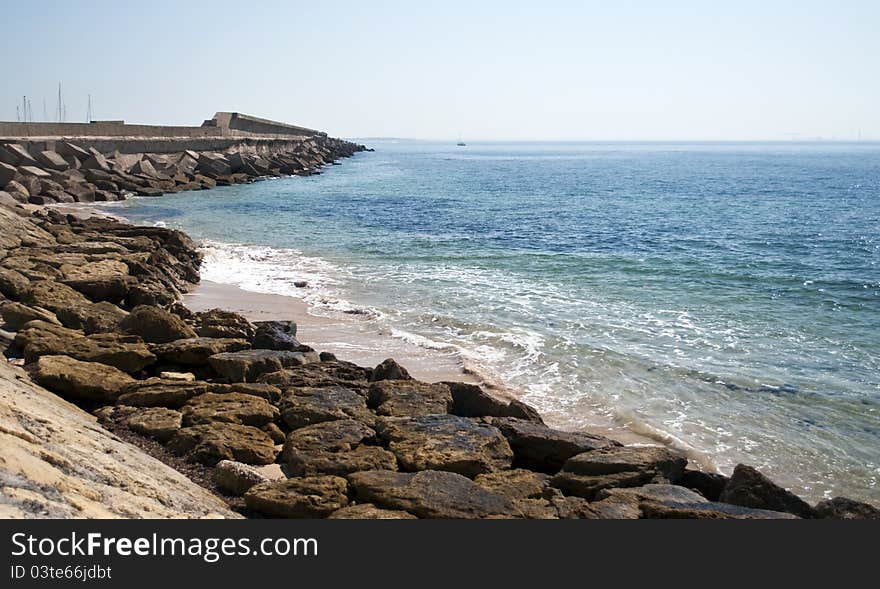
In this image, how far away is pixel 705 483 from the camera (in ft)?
20.9

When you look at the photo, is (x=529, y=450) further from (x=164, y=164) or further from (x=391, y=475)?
(x=164, y=164)

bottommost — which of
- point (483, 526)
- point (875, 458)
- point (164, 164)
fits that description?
point (875, 458)

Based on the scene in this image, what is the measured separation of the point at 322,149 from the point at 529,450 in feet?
243

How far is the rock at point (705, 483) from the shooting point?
629cm

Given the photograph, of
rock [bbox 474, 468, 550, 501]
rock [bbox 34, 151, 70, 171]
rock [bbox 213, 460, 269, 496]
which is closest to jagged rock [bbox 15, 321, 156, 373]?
rock [bbox 213, 460, 269, 496]

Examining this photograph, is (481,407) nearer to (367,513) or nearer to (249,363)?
(249,363)

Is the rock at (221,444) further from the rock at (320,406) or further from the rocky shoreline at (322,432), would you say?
the rock at (320,406)

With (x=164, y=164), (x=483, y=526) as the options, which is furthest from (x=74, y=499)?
(x=164, y=164)

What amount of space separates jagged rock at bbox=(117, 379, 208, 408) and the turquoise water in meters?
3.76

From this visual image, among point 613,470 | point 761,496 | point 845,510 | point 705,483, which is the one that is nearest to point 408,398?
point 613,470

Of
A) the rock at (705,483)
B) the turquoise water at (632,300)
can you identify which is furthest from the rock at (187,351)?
the rock at (705,483)

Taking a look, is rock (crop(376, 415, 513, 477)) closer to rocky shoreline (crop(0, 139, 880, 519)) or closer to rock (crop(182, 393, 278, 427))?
rocky shoreline (crop(0, 139, 880, 519))

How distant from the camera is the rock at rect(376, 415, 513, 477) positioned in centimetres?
602

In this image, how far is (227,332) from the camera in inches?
362
